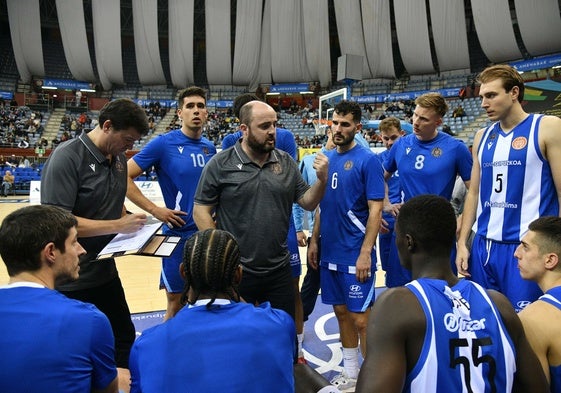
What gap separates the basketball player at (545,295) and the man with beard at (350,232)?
126 centimetres

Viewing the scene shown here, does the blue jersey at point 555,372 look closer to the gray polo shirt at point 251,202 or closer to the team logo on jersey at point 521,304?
the team logo on jersey at point 521,304

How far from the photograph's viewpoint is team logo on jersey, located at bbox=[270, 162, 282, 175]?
9.15 ft

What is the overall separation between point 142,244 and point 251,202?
0.71 meters

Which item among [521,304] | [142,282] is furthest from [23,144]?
[521,304]

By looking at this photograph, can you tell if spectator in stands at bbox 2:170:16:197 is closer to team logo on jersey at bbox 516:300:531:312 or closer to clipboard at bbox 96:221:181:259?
clipboard at bbox 96:221:181:259

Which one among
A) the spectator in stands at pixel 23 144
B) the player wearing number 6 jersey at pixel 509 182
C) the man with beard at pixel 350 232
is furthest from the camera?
the spectator in stands at pixel 23 144

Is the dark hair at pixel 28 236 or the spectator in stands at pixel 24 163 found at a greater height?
the dark hair at pixel 28 236

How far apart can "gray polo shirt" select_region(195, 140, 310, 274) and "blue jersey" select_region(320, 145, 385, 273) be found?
679mm

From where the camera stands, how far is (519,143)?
8.72 feet

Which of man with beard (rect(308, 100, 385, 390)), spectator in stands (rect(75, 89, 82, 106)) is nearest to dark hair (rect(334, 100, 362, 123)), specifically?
man with beard (rect(308, 100, 385, 390))

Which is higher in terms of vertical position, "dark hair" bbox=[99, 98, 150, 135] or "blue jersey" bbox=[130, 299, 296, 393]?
"dark hair" bbox=[99, 98, 150, 135]

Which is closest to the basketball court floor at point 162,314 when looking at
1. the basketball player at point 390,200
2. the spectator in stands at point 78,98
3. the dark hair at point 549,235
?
the basketball player at point 390,200

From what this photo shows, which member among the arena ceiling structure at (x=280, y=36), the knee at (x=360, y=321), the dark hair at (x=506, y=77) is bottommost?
the knee at (x=360, y=321)

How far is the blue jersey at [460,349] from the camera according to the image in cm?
139
